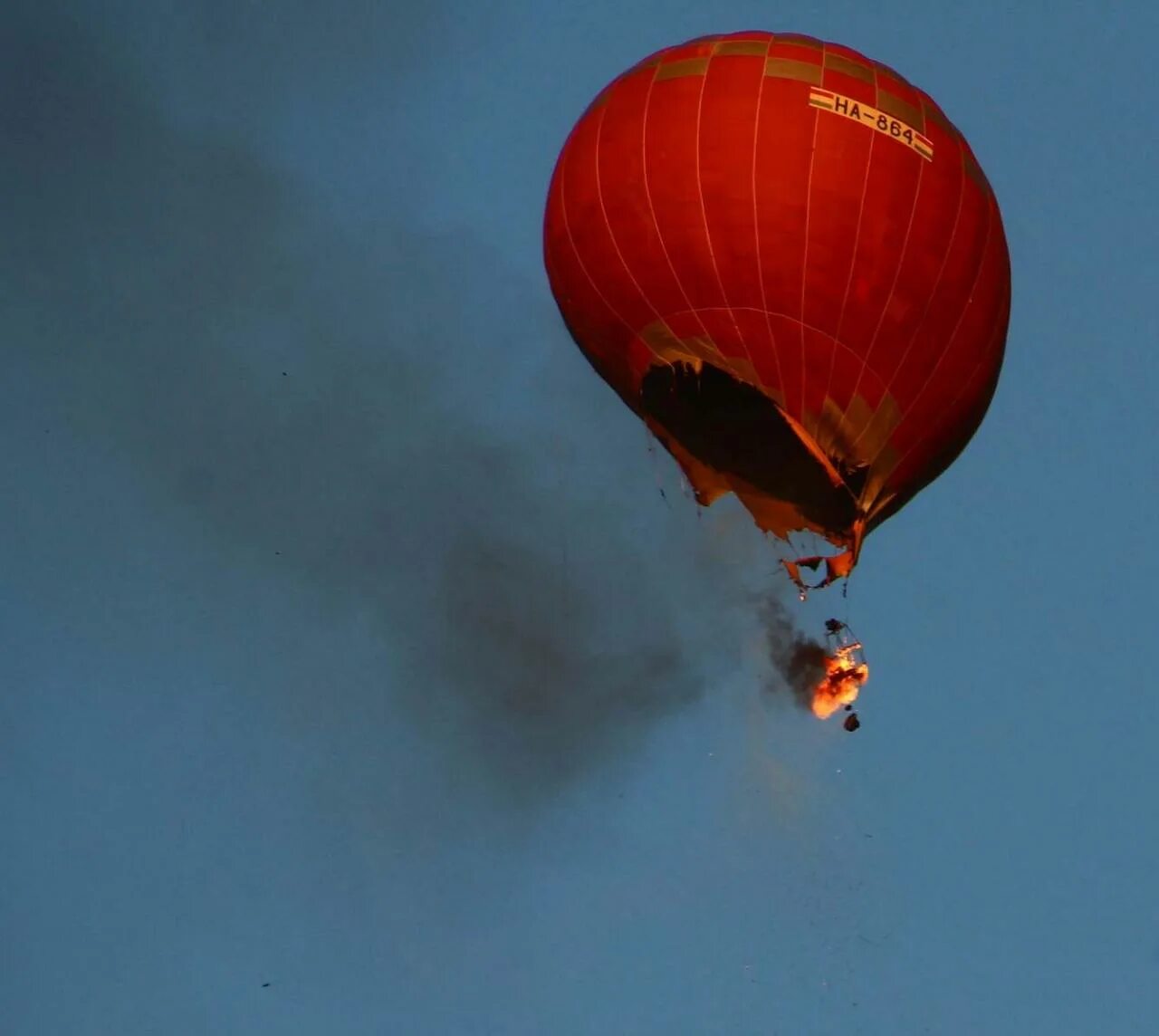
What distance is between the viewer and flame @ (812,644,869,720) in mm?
45094

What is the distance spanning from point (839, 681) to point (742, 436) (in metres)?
3.57

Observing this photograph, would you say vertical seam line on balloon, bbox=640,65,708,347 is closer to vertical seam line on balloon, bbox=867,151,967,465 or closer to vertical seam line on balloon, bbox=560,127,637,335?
vertical seam line on balloon, bbox=560,127,637,335

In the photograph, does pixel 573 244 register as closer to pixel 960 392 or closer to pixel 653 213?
pixel 653 213

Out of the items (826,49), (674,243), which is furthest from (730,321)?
(826,49)

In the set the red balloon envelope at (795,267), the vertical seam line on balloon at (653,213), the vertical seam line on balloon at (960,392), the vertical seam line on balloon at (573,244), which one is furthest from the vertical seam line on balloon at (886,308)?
the vertical seam line on balloon at (573,244)

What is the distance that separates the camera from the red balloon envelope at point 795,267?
4181 centimetres

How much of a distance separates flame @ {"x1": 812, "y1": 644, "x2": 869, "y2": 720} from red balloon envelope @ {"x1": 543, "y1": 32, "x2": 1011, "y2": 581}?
2.10m

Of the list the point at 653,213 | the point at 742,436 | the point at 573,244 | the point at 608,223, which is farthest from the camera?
the point at 742,436

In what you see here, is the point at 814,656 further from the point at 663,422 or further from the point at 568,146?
the point at 568,146

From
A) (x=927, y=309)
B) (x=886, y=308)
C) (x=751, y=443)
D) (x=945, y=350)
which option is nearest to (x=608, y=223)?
(x=751, y=443)

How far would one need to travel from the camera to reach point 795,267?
4169cm

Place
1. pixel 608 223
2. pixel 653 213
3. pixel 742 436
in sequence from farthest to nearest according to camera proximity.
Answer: pixel 742 436 < pixel 608 223 < pixel 653 213

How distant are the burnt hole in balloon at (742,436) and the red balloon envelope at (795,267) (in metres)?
0.03

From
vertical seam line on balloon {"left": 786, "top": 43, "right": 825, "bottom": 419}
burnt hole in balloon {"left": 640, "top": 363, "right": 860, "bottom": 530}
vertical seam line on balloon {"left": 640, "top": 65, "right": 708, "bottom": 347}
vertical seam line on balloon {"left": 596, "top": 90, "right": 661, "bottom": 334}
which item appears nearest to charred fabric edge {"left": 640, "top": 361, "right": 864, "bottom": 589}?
burnt hole in balloon {"left": 640, "top": 363, "right": 860, "bottom": 530}
